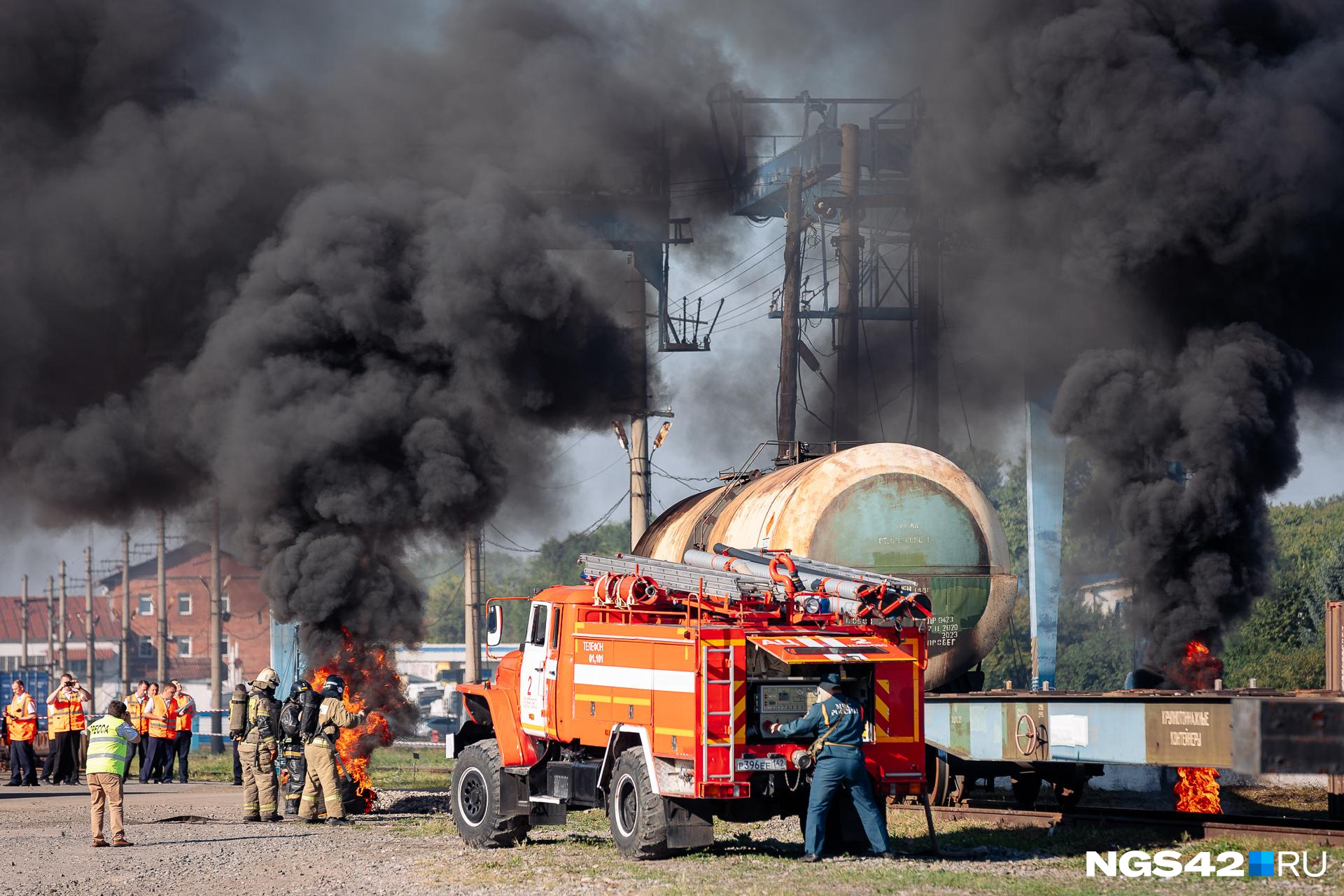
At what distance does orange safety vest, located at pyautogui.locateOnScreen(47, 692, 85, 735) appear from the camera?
23.2 meters

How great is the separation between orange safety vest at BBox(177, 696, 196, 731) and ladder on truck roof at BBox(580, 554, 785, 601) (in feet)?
43.5

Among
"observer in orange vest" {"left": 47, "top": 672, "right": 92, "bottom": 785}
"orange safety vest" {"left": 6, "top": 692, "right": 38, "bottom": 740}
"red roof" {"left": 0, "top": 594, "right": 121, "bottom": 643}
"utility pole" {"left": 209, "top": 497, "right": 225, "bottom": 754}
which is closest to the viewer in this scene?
"orange safety vest" {"left": 6, "top": 692, "right": 38, "bottom": 740}

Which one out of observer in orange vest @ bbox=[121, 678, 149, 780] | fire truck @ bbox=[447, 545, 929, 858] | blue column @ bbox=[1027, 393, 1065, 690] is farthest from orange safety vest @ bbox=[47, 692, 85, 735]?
blue column @ bbox=[1027, 393, 1065, 690]

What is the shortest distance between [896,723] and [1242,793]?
28.1 feet

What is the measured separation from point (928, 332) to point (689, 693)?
24.0 m

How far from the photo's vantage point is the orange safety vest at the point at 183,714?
24438mm

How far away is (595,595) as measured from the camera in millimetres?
13234

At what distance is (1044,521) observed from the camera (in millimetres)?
28906

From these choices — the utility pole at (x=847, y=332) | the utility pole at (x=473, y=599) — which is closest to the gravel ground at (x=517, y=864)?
the utility pole at (x=847, y=332)

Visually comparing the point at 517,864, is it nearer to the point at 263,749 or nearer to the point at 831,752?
the point at 831,752

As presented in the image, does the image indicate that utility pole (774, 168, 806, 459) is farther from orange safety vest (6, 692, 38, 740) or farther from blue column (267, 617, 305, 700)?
orange safety vest (6, 692, 38, 740)

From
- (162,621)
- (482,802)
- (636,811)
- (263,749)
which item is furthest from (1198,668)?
(162,621)

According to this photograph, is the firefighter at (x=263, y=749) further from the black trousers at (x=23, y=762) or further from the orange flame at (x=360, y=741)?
the black trousers at (x=23, y=762)

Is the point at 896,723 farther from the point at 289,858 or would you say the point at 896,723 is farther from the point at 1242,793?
the point at 1242,793
